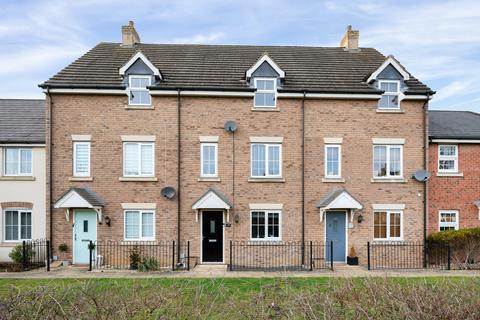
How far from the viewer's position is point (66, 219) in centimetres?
1603

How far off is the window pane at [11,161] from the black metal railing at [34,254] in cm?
389

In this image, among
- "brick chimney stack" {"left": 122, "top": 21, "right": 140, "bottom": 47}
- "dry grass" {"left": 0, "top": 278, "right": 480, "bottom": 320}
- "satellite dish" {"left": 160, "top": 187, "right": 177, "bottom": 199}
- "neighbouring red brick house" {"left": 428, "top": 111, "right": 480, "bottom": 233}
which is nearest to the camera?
"dry grass" {"left": 0, "top": 278, "right": 480, "bottom": 320}

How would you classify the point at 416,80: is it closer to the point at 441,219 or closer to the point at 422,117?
the point at 422,117

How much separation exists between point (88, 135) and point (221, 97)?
21.3 feet

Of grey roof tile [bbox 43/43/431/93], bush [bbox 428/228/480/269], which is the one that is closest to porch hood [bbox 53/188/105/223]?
grey roof tile [bbox 43/43/431/93]

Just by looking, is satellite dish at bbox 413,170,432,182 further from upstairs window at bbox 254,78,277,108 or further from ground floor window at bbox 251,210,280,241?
upstairs window at bbox 254,78,277,108

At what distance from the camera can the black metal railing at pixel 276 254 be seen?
1609 centimetres

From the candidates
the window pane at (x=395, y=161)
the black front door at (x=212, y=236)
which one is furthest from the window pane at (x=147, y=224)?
the window pane at (x=395, y=161)

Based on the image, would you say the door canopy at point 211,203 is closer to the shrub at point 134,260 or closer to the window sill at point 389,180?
the shrub at point 134,260

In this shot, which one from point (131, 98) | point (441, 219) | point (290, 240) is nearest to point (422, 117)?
point (441, 219)

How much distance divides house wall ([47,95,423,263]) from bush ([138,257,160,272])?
63.9 inches

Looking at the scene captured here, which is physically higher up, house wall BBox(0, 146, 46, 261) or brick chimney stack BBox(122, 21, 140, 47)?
brick chimney stack BBox(122, 21, 140, 47)

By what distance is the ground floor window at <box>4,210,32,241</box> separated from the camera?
17766 millimetres

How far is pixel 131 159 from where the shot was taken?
16.5 metres
